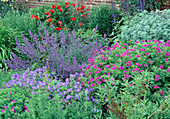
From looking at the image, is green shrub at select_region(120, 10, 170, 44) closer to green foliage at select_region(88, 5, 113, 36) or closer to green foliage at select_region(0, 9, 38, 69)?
green foliage at select_region(88, 5, 113, 36)

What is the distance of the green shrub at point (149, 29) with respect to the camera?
410 centimetres

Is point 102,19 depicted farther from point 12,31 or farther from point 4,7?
point 4,7

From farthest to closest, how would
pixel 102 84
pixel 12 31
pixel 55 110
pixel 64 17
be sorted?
1. pixel 64 17
2. pixel 12 31
3. pixel 102 84
4. pixel 55 110

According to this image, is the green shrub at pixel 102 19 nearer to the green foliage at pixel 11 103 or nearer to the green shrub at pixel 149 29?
the green shrub at pixel 149 29

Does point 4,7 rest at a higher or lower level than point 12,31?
higher

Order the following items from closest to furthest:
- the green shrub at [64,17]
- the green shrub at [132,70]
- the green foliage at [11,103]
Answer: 1. the green foliage at [11,103]
2. the green shrub at [132,70]
3. the green shrub at [64,17]

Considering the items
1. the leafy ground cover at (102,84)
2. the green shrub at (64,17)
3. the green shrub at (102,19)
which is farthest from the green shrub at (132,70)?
the green shrub at (64,17)

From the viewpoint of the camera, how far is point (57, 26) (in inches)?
236

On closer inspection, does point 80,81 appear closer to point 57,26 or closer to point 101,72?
point 101,72

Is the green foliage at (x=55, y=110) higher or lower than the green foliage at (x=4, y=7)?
lower

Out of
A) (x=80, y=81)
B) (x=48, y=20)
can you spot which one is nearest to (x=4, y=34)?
(x=48, y=20)

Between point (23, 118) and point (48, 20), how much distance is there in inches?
144

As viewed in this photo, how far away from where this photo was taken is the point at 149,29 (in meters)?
4.29

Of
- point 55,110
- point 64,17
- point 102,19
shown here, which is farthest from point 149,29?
point 55,110
